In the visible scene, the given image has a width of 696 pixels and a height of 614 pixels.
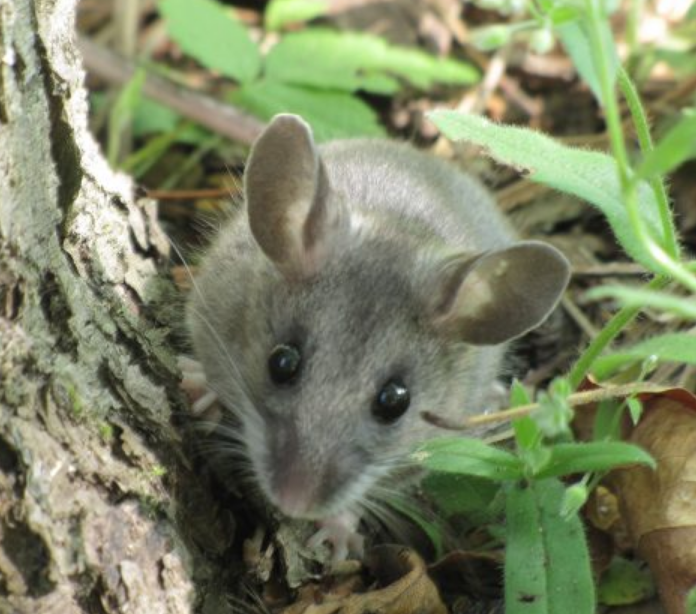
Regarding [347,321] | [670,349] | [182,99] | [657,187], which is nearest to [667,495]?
[670,349]

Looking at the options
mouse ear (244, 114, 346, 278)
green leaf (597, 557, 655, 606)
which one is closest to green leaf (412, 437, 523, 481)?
green leaf (597, 557, 655, 606)

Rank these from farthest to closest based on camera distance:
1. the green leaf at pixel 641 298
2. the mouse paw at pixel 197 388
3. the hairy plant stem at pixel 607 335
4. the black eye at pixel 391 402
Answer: the mouse paw at pixel 197 388 → the black eye at pixel 391 402 → the hairy plant stem at pixel 607 335 → the green leaf at pixel 641 298

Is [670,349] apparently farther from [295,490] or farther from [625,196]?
[295,490]

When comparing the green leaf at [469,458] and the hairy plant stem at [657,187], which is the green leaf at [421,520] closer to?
the green leaf at [469,458]

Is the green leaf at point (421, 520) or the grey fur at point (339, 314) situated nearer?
the grey fur at point (339, 314)

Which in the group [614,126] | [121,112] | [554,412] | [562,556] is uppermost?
[614,126]

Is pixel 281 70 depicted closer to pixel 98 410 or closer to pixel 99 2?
pixel 99 2

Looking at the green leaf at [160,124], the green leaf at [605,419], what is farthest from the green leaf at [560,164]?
the green leaf at [160,124]
